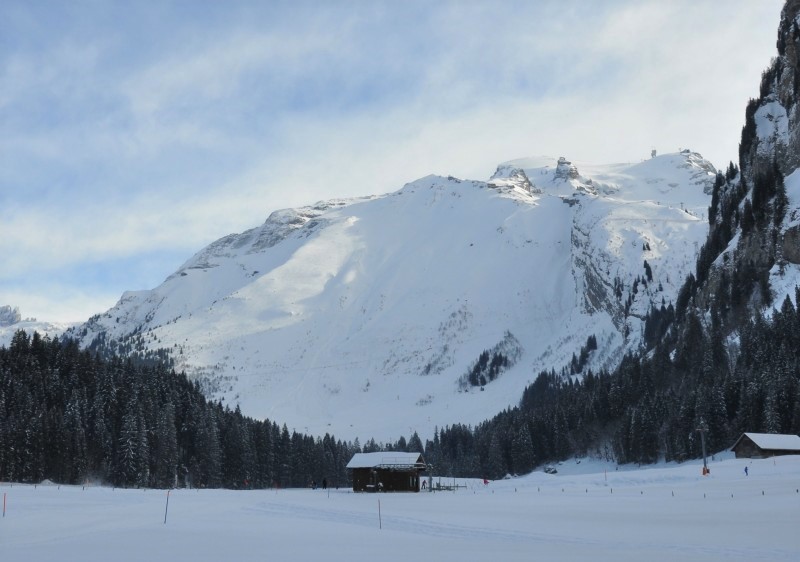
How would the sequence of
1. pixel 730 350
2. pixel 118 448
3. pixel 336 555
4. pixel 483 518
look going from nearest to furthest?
1. pixel 336 555
2. pixel 483 518
3. pixel 118 448
4. pixel 730 350

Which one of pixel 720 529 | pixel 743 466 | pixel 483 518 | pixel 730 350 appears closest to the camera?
pixel 720 529

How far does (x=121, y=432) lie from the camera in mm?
100625

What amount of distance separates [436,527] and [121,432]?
227 feet

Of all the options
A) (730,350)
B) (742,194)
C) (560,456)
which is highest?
(742,194)

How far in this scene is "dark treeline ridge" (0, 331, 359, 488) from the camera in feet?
309

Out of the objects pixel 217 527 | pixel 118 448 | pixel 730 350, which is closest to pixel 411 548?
pixel 217 527

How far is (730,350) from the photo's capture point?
432ft

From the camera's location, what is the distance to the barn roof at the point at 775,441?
87025 millimetres

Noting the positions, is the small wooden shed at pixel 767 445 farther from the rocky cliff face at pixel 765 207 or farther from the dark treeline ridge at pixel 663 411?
the rocky cliff face at pixel 765 207

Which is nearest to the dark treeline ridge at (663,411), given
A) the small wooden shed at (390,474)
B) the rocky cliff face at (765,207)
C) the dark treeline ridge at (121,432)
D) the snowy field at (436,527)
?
the rocky cliff face at (765,207)

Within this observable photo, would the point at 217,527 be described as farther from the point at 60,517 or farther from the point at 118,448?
the point at 118,448

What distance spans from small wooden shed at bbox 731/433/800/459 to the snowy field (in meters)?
16.0

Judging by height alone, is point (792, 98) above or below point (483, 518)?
above

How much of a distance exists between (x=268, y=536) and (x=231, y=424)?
287 feet
